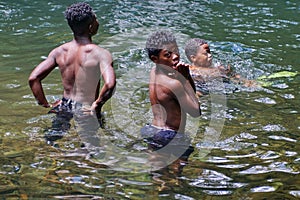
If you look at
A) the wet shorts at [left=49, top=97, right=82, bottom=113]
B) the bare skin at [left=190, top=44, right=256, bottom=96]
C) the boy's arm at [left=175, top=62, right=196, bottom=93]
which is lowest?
Result: the bare skin at [left=190, top=44, right=256, bottom=96]

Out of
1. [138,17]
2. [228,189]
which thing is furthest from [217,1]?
[228,189]

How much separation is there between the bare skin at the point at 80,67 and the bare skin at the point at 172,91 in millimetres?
690

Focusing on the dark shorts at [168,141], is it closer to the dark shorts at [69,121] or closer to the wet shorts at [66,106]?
the dark shorts at [69,121]

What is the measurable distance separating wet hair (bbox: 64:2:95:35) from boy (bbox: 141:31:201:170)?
0.94 metres

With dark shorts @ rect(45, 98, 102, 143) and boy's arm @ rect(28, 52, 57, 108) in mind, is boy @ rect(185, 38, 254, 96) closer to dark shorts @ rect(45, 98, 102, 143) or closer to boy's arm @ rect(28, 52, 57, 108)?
dark shorts @ rect(45, 98, 102, 143)

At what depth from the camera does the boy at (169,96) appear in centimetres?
506

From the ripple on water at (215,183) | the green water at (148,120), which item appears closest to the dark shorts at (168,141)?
the green water at (148,120)

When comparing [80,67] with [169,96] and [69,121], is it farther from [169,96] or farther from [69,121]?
[169,96]

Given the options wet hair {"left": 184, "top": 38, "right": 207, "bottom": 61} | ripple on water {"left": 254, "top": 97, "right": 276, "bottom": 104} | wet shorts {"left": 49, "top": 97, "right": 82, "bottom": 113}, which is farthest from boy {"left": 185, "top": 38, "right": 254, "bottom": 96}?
wet shorts {"left": 49, "top": 97, "right": 82, "bottom": 113}

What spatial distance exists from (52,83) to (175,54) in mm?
4057

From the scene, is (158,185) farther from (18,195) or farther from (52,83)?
(52,83)

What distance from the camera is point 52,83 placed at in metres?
8.67

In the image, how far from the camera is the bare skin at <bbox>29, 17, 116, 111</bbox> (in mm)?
5664

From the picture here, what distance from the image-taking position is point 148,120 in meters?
7.02
